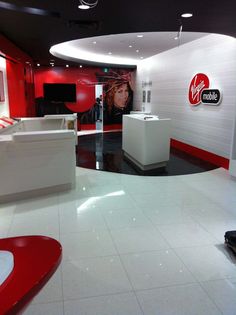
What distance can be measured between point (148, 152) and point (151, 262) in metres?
3.95

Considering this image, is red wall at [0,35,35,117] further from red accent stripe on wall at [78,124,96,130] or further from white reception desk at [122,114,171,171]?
red accent stripe on wall at [78,124,96,130]

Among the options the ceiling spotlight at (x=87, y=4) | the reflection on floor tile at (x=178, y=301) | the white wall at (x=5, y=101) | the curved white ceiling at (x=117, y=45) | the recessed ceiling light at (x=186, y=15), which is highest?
the curved white ceiling at (x=117, y=45)

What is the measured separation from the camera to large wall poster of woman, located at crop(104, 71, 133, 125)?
13.6m

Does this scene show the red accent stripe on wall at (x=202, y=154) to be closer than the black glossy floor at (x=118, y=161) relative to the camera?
No

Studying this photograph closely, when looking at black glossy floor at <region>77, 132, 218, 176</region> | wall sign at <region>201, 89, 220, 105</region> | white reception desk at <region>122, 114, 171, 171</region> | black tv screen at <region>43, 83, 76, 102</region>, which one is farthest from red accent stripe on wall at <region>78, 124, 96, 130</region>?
wall sign at <region>201, 89, 220, 105</region>

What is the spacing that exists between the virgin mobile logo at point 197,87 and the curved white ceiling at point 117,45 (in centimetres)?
114

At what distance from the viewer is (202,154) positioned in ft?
26.2

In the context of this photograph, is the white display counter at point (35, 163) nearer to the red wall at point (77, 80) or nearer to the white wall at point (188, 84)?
the white wall at point (188, 84)

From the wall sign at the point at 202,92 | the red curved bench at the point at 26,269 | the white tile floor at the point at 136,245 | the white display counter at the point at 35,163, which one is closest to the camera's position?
the red curved bench at the point at 26,269

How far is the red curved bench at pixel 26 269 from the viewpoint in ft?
3.91

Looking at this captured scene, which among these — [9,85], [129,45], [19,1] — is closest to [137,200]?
[19,1]

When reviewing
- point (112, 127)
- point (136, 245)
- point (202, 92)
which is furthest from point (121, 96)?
point (136, 245)

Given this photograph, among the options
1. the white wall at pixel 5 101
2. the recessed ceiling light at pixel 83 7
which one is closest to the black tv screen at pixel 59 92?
the white wall at pixel 5 101

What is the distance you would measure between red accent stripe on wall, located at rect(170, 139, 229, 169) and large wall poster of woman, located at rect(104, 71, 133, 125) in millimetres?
5033
